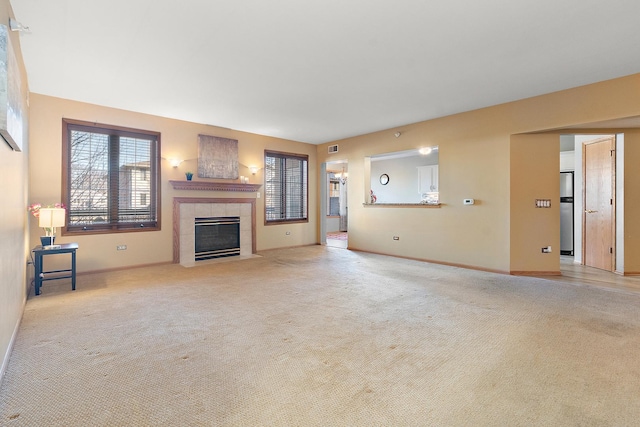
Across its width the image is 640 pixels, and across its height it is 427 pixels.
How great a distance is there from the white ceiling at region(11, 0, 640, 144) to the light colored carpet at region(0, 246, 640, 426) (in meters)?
2.77

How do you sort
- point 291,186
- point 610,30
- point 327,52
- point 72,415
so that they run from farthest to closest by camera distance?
point 291,186
point 327,52
point 610,30
point 72,415

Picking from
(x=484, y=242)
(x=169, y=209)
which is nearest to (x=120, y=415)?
(x=169, y=209)

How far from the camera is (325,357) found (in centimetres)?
222

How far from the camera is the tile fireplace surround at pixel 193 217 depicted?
5773 mm

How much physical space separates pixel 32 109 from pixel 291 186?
4.97m

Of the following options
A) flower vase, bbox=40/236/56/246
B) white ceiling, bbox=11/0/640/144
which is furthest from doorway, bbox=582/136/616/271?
flower vase, bbox=40/236/56/246

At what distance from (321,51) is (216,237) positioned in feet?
14.6

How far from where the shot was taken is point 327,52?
10.6ft

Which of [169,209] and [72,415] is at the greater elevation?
[169,209]

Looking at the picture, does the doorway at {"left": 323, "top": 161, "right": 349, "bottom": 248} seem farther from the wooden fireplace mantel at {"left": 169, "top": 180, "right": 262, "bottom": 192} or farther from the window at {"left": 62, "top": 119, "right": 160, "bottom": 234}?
the window at {"left": 62, "top": 119, "right": 160, "bottom": 234}

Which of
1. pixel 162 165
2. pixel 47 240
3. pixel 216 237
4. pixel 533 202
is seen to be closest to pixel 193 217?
pixel 216 237

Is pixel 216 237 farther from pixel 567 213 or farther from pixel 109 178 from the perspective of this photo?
pixel 567 213

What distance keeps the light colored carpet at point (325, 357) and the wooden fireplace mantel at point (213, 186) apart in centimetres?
228

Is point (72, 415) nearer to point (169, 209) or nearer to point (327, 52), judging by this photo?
point (327, 52)
